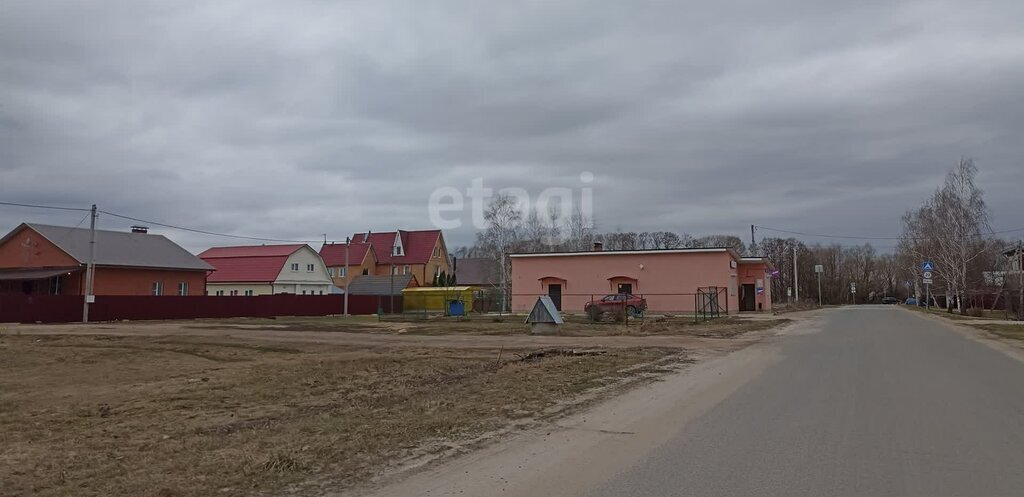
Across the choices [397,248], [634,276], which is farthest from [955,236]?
[397,248]

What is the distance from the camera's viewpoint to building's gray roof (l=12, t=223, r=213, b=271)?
45906 millimetres

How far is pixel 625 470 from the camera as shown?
638 cm

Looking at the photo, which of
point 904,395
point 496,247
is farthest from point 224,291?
point 904,395

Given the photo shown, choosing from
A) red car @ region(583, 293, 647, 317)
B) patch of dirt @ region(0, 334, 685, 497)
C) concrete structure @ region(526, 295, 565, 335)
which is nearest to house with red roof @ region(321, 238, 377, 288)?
red car @ region(583, 293, 647, 317)

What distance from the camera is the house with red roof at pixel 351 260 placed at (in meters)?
76.3

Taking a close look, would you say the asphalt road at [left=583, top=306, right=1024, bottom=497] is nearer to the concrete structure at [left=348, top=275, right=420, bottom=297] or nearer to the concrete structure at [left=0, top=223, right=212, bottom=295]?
the concrete structure at [left=0, top=223, right=212, bottom=295]

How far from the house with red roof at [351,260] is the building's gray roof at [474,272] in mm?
15426

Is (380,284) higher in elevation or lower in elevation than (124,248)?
lower

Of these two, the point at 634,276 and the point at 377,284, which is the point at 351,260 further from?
the point at 634,276

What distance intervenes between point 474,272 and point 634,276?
50.6 m

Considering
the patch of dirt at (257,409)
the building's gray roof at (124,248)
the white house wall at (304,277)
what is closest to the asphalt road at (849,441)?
the patch of dirt at (257,409)

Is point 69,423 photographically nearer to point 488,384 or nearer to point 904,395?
point 488,384

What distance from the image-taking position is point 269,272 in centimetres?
6406

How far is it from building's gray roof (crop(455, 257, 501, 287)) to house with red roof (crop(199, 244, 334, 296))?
2486cm
